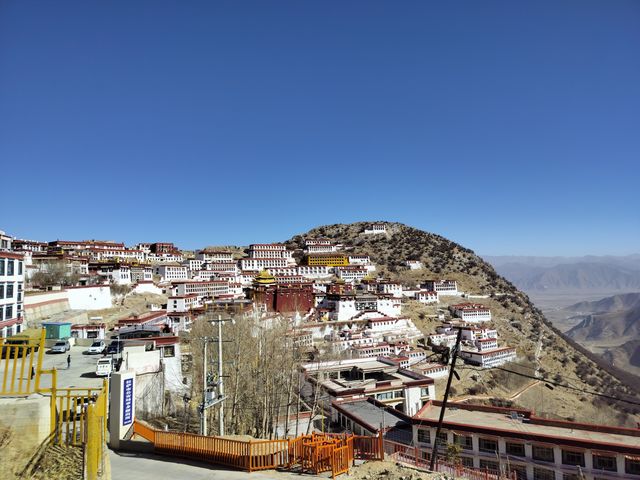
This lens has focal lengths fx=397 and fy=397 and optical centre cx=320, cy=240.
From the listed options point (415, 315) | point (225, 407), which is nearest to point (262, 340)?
point (225, 407)

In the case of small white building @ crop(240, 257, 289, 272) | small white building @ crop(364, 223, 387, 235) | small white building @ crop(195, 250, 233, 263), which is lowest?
small white building @ crop(240, 257, 289, 272)

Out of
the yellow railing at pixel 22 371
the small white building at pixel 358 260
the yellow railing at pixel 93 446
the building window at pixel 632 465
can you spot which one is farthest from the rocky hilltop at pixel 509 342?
the yellow railing at pixel 22 371

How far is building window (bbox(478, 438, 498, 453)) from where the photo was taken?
23859 mm

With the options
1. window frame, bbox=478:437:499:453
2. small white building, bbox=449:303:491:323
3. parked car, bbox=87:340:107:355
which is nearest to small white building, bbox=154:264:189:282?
parked car, bbox=87:340:107:355

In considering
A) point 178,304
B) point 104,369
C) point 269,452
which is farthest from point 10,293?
point 178,304

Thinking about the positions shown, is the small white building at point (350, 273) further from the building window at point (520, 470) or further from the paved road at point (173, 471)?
the paved road at point (173, 471)

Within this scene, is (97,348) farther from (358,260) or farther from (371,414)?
(358,260)

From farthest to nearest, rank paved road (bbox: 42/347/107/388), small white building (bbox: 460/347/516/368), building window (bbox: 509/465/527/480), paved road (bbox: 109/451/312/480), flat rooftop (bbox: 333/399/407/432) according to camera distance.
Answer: small white building (bbox: 460/347/516/368) < flat rooftop (bbox: 333/399/407/432) < building window (bbox: 509/465/527/480) < paved road (bbox: 42/347/107/388) < paved road (bbox: 109/451/312/480)

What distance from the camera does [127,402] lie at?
43.9ft

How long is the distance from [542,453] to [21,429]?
25.4m

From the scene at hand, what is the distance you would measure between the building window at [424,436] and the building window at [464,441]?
1715mm

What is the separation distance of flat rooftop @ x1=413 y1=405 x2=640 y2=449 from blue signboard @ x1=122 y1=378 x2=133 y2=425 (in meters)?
19.3

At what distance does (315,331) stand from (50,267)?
38331 mm

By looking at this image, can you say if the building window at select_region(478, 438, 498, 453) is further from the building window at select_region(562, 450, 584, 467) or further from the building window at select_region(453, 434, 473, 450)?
the building window at select_region(562, 450, 584, 467)
